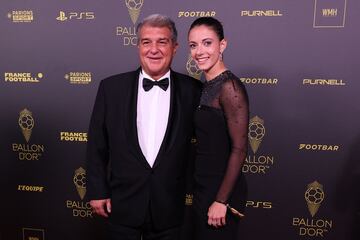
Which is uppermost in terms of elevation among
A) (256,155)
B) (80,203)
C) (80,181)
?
(256,155)

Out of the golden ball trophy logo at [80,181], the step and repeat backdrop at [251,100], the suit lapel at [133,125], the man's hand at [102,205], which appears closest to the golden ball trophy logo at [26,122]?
the step and repeat backdrop at [251,100]

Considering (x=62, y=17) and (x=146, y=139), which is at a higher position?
(x=62, y=17)

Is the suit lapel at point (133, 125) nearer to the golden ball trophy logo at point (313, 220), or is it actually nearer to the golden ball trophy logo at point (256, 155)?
the golden ball trophy logo at point (256, 155)

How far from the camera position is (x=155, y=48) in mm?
1548

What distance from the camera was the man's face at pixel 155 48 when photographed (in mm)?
Answer: 1556

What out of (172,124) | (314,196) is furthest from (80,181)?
(314,196)

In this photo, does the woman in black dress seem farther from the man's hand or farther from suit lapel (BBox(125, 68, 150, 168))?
→ the man's hand

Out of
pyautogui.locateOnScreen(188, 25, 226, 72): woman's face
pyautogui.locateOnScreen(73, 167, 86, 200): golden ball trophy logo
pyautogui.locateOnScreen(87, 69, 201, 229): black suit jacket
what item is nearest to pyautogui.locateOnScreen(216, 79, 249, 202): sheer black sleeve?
pyautogui.locateOnScreen(188, 25, 226, 72): woman's face

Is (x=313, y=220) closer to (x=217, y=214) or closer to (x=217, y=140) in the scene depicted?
(x=217, y=214)

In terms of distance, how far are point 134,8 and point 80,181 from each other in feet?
4.52

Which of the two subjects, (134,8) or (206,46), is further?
(134,8)

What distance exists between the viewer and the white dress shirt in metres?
1.56

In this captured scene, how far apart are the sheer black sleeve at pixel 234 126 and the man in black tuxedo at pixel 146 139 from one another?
0.25m

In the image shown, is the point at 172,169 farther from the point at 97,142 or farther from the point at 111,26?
the point at 111,26
